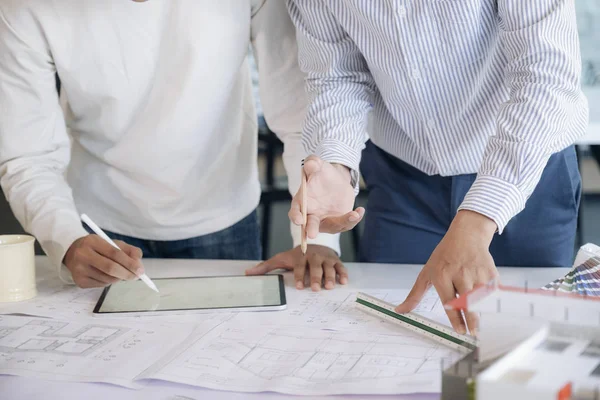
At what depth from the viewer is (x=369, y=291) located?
1.22m

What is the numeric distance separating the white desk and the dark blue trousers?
0.31 ft

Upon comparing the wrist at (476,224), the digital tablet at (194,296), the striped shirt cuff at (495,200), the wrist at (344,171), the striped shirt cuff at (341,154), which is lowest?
the digital tablet at (194,296)

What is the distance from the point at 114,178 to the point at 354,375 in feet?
2.89

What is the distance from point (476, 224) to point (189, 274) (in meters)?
0.62

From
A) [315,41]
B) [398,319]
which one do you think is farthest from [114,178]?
[398,319]

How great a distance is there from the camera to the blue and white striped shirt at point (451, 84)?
1.07m

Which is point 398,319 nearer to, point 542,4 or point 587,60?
point 542,4

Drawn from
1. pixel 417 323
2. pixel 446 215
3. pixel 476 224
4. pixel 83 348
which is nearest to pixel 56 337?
pixel 83 348

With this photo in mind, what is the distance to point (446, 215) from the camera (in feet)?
4.75

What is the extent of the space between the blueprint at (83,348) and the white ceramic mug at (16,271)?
0.28 ft

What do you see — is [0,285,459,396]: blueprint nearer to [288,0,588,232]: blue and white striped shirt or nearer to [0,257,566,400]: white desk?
[0,257,566,400]: white desk

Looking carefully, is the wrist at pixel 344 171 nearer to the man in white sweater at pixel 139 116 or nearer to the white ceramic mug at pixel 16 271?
the man in white sweater at pixel 139 116

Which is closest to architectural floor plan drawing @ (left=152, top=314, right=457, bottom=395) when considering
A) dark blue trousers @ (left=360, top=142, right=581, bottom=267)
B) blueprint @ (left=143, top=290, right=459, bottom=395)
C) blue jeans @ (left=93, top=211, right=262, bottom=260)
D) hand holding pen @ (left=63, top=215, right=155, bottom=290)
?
blueprint @ (left=143, top=290, right=459, bottom=395)

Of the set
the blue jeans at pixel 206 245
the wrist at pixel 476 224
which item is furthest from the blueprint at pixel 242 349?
the blue jeans at pixel 206 245
